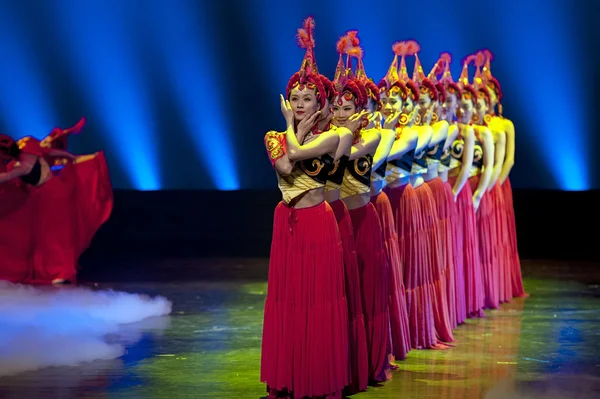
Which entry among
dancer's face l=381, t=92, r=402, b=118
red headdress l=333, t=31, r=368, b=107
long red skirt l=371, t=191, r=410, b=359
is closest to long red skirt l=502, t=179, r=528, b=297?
dancer's face l=381, t=92, r=402, b=118

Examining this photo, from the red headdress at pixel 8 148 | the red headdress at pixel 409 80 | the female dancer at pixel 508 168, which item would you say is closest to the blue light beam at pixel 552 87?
the female dancer at pixel 508 168

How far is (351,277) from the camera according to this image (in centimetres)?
515

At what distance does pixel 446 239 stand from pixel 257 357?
1.49 meters

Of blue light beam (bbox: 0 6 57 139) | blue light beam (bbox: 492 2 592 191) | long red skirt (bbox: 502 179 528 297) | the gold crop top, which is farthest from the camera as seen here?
blue light beam (bbox: 0 6 57 139)

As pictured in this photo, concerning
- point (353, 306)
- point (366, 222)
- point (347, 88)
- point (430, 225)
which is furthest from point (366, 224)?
point (430, 225)

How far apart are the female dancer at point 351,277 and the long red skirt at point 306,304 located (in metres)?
0.20

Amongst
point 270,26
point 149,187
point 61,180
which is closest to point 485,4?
point 270,26

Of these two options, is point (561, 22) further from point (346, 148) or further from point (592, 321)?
point (346, 148)

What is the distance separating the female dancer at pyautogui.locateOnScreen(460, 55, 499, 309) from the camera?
7.61 m

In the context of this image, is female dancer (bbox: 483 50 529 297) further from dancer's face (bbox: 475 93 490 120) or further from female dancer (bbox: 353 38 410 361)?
female dancer (bbox: 353 38 410 361)

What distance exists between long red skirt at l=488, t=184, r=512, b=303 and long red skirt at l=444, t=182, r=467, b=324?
86 cm

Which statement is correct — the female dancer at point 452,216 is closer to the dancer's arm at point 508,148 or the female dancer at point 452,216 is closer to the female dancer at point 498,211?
the female dancer at point 498,211

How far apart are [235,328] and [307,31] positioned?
246 cm

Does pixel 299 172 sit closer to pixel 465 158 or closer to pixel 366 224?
pixel 366 224
